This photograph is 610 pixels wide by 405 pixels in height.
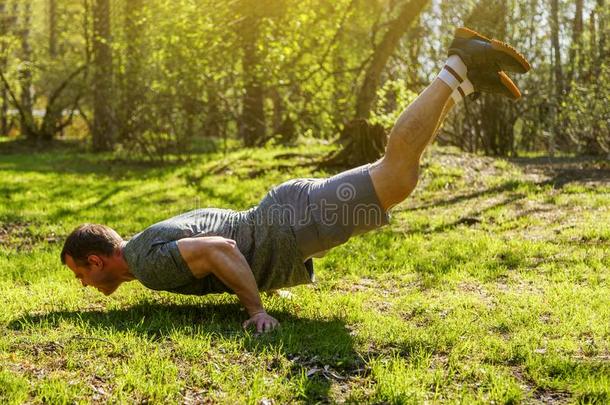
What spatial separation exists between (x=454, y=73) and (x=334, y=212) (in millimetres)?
1329

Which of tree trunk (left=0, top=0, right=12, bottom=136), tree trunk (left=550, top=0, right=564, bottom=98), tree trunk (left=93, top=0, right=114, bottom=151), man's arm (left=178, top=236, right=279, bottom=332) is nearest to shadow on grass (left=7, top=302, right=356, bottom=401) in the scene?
man's arm (left=178, top=236, right=279, bottom=332)

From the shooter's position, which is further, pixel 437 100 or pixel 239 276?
pixel 437 100

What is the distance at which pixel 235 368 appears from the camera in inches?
152

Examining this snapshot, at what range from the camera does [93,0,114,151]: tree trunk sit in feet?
65.5

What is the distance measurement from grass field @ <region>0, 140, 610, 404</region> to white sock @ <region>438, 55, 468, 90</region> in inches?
65.5

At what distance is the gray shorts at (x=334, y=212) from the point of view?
15.9 feet

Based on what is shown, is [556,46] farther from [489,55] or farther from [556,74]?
[489,55]

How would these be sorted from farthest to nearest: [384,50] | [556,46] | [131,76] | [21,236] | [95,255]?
[131,76]
[556,46]
[384,50]
[21,236]
[95,255]

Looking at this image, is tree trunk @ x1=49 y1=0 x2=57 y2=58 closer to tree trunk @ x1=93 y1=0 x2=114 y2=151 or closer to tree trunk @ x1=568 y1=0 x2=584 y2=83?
tree trunk @ x1=93 y1=0 x2=114 y2=151

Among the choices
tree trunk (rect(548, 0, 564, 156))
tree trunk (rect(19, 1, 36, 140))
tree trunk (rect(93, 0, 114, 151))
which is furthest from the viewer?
tree trunk (rect(19, 1, 36, 140))

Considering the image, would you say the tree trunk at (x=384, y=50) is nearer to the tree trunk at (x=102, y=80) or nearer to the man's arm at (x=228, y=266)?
the tree trunk at (x=102, y=80)

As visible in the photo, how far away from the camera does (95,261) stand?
492 cm

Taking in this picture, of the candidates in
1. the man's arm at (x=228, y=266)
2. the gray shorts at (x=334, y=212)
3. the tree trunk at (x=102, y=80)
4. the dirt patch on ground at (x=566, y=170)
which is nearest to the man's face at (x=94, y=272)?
the man's arm at (x=228, y=266)

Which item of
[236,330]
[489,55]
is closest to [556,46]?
[489,55]
